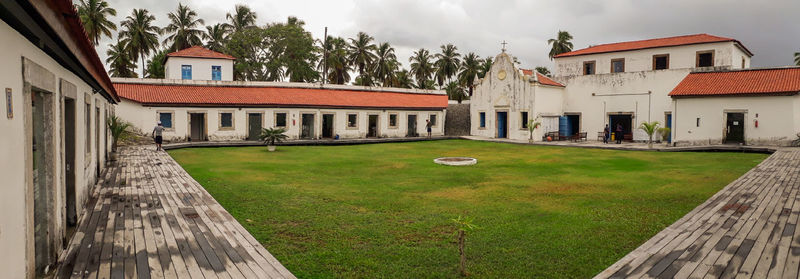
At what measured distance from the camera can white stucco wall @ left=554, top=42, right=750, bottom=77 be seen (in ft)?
105

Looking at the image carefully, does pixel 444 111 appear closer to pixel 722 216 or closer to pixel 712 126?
pixel 712 126

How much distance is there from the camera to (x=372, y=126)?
3847 cm

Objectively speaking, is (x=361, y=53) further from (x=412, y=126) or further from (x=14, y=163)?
(x=14, y=163)

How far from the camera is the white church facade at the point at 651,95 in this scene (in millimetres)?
25625

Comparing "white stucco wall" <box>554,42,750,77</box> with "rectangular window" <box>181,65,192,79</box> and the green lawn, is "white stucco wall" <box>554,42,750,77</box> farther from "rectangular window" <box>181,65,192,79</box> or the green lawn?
"rectangular window" <box>181,65,192,79</box>

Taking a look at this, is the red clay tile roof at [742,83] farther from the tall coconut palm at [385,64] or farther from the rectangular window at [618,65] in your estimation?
the tall coconut palm at [385,64]

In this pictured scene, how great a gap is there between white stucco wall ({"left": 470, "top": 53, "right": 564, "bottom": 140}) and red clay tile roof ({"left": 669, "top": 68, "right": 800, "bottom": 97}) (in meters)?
8.77

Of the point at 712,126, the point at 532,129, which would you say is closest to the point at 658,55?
the point at 712,126

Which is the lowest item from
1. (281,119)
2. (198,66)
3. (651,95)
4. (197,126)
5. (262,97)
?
(197,126)

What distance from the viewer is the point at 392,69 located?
5897cm

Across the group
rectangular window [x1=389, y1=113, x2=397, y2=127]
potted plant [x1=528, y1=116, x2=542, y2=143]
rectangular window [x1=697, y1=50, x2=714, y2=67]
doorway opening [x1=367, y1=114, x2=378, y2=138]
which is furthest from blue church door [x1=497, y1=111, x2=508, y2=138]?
rectangular window [x1=697, y1=50, x2=714, y2=67]

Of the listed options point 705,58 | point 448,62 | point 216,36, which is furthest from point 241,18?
point 705,58

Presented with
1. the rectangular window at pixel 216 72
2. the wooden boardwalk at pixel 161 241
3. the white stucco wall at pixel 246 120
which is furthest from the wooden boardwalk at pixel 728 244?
the rectangular window at pixel 216 72

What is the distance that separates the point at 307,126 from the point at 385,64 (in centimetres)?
2612
